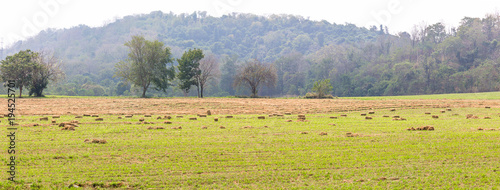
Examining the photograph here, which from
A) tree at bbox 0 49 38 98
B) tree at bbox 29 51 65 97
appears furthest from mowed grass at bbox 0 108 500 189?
tree at bbox 29 51 65 97

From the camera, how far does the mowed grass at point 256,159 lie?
35.9 feet

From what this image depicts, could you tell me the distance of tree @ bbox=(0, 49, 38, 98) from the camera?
55.9 m

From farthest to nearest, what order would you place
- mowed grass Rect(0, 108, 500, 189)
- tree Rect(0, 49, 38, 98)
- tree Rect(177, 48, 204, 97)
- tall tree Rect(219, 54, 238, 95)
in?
tall tree Rect(219, 54, 238, 95), tree Rect(177, 48, 204, 97), tree Rect(0, 49, 38, 98), mowed grass Rect(0, 108, 500, 189)

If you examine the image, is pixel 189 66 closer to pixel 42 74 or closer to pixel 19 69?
pixel 42 74

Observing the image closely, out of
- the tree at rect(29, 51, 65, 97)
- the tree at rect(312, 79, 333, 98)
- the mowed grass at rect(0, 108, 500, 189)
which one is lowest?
the mowed grass at rect(0, 108, 500, 189)

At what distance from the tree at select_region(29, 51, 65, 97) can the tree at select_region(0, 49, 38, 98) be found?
107cm

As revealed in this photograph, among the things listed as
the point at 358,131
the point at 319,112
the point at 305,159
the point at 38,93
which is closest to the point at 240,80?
the point at 38,93

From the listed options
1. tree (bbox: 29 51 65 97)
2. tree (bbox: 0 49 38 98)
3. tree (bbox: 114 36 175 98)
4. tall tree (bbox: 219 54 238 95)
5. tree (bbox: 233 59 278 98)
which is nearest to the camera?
tree (bbox: 0 49 38 98)

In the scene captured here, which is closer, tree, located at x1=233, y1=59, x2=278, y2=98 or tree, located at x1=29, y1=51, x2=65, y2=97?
tree, located at x1=29, y1=51, x2=65, y2=97

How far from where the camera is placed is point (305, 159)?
13602 millimetres

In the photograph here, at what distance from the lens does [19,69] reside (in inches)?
2207

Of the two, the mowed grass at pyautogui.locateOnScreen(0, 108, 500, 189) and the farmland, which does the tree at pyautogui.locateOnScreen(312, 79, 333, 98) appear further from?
the mowed grass at pyautogui.locateOnScreen(0, 108, 500, 189)

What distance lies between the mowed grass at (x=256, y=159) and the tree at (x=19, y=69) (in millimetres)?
42535

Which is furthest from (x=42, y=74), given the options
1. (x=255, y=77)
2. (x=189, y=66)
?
(x=255, y=77)
